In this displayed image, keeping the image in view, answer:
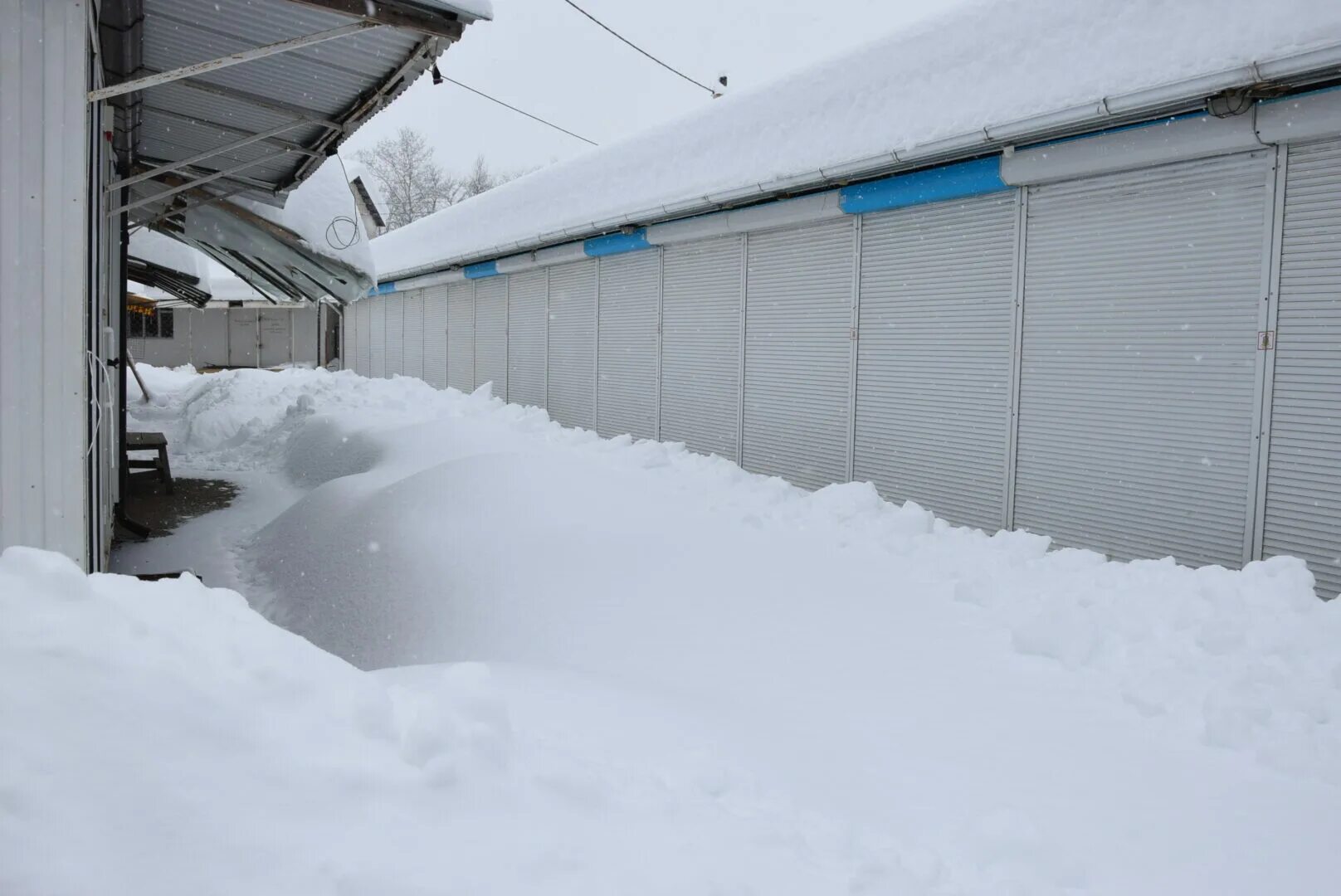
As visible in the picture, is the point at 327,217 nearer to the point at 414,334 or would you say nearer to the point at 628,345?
the point at 628,345

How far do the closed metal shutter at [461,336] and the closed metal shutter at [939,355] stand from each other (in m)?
10.6

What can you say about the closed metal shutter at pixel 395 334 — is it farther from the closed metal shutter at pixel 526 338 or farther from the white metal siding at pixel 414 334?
the closed metal shutter at pixel 526 338

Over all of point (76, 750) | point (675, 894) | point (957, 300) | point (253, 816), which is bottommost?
point (675, 894)

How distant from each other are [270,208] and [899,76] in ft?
24.3

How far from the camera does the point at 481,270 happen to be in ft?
54.5

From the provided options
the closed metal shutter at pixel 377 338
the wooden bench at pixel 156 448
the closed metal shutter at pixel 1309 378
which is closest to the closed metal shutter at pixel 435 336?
the closed metal shutter at pixel 377 338

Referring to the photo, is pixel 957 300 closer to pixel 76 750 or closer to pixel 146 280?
pixel 76 750

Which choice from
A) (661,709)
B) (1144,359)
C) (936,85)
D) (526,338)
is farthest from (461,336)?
(661,709)

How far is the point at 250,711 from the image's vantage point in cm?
222

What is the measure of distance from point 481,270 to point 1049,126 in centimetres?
1192

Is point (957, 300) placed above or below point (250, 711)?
above

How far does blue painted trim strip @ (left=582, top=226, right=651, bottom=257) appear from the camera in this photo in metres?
11.5

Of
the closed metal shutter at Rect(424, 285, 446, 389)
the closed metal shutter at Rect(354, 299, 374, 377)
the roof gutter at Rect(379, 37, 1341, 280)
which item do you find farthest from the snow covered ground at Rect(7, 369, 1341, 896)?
the closed metal shutter at Rect(354, 299, 374, 377)

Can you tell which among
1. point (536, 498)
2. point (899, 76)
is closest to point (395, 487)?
point (536, 498)
